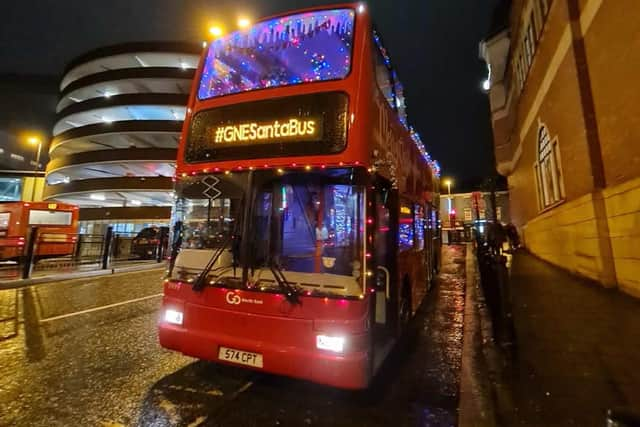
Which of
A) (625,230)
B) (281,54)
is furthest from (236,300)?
(625,230)

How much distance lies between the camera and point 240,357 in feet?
11.2

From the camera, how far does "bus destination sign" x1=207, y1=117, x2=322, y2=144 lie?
3654 mm

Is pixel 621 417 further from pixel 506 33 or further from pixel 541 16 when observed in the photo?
pixel 506 33

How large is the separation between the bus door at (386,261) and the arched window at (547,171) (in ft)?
30.0

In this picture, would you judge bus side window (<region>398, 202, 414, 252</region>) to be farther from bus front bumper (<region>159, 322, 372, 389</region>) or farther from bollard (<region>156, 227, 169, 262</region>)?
bollard (<region>156, 227, 169, 262</region>)

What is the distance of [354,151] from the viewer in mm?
3410

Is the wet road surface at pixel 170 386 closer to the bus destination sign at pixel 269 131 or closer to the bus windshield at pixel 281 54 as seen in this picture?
the bus destination sign at pixel 269 131

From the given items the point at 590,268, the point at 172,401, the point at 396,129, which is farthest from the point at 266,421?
the point at 590,268

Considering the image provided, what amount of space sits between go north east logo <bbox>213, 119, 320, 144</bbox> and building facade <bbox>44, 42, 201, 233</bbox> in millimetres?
33512

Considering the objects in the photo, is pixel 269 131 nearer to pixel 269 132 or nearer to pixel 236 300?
pixel 269 132

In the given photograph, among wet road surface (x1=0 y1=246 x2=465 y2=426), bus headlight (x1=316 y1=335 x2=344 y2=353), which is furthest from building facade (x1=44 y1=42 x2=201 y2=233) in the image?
bus headlight (x1=316 y1=335 x2=344 y2=353)

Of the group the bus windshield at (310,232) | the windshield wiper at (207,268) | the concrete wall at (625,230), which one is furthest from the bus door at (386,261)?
the concrete wall at (625,230)

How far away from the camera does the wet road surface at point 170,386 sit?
3.03 metres

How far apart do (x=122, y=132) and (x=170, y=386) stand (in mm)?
39451
